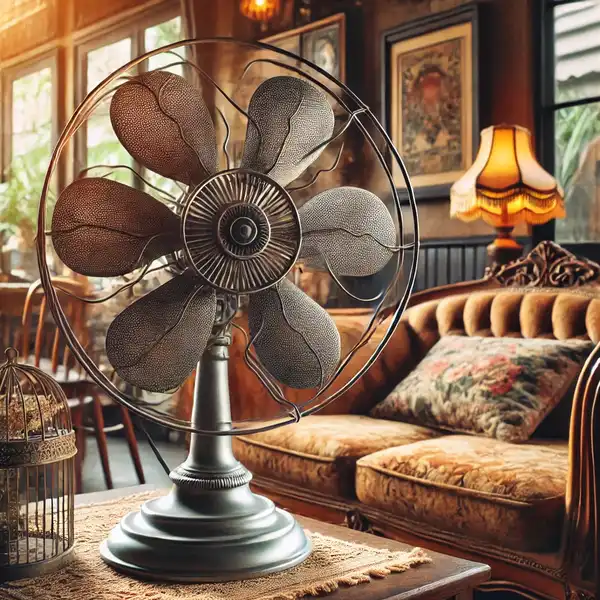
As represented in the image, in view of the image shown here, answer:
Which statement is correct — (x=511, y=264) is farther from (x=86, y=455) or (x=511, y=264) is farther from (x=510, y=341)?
(x=86, y=455)

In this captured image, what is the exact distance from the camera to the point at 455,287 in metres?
2.83

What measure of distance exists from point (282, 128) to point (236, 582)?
637mm

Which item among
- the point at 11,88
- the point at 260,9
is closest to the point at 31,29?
the point at 11,88

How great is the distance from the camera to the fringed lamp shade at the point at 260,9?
176 inches

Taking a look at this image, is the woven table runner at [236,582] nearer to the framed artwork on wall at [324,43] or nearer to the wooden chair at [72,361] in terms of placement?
the wooden chair at [72,361]

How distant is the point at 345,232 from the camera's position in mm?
1325

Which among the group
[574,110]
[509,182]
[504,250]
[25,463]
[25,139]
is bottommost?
[25,463]

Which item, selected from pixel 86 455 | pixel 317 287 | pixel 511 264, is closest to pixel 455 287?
pixel 511 264

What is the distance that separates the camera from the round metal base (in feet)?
3.68

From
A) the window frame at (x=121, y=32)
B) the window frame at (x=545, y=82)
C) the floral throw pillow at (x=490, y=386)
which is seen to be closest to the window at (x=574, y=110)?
the window frame at (x=545, y=82)

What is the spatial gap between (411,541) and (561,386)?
0.54m

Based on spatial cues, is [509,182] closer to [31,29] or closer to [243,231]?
[243,231]

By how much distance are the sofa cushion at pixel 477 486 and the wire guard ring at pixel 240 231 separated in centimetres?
86

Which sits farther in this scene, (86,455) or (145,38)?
(145,38)
